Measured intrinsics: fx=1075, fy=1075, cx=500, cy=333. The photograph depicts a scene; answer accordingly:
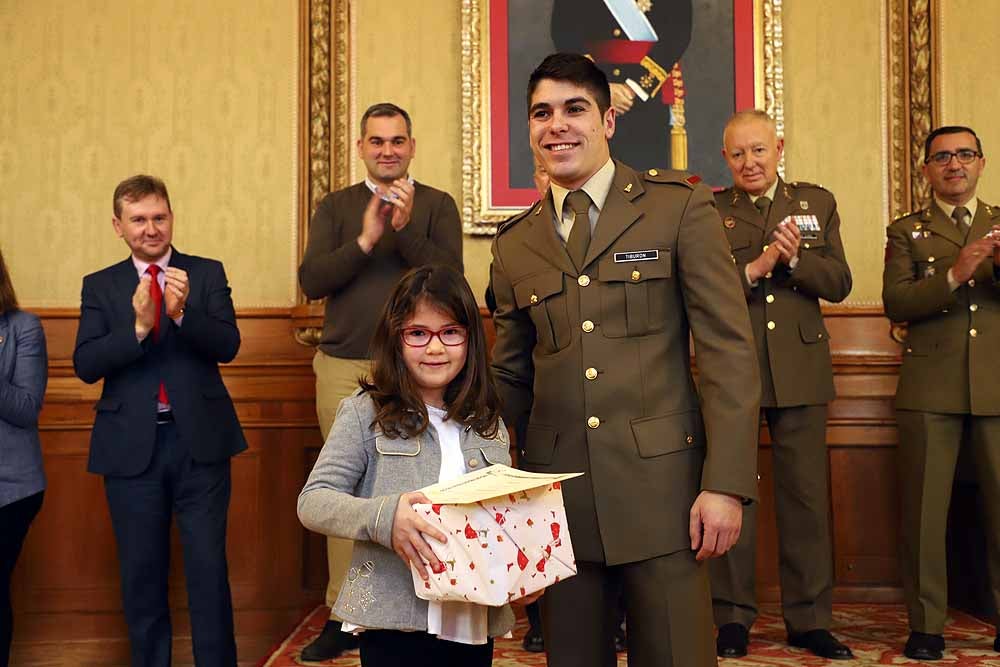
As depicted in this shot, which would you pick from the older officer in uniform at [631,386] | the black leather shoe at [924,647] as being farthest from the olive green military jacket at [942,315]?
the older officer in uniform at [631,386]

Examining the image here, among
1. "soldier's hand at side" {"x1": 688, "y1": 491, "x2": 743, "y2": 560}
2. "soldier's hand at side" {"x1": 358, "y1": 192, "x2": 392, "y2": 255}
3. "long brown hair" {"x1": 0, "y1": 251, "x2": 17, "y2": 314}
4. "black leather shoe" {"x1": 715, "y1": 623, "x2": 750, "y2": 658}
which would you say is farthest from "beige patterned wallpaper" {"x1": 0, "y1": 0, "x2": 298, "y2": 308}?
"soldier's hand at side" {"x1": 688, "y1": 491, "x2": 743, "y2": 560}

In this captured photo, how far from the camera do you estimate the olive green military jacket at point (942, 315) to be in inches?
138

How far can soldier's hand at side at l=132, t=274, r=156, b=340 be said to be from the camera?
3090mm

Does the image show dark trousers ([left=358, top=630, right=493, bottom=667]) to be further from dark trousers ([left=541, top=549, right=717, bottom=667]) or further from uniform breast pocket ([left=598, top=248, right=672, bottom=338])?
uniform breast pocket ([left=598, top=248, right=672, bottom=338])

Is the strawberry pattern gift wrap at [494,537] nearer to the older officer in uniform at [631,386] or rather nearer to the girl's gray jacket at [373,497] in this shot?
the girl's gray jacket at [373,497]

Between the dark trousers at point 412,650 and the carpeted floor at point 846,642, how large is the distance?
1545 millimetres

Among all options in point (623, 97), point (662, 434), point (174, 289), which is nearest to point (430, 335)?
point (662, 434)

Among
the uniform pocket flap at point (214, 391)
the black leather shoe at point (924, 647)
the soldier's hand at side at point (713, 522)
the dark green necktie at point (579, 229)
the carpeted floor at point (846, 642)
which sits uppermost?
the dark green necktie at point (579, 229)

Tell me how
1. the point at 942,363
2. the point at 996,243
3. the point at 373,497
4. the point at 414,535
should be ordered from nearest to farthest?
the point at 414,535
the point at 373,497
the point at 996,243
the point at 942,363

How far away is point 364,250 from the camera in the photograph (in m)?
3.47

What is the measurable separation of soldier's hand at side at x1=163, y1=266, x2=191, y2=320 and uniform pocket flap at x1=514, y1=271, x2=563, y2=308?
4.38ft

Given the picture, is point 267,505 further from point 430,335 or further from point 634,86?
point 430,335

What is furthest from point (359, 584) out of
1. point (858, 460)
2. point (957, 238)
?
point (858, 460)

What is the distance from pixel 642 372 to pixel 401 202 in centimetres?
159
